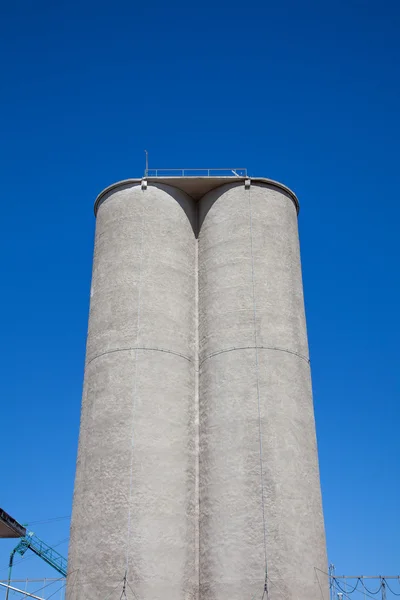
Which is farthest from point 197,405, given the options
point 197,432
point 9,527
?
point 9,527

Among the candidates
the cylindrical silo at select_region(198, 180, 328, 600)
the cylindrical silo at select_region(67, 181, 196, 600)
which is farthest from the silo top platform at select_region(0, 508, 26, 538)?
the cylindrical silo at select_region(198, 180, 328, 600)

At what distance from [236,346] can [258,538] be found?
769cm

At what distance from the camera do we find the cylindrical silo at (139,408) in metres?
25.2

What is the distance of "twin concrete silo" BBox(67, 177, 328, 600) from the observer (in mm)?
25203

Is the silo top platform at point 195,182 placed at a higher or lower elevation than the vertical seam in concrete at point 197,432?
higher

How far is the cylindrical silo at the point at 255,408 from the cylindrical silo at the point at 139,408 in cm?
90

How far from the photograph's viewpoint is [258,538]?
2519cm

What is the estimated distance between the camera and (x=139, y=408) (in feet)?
89.9

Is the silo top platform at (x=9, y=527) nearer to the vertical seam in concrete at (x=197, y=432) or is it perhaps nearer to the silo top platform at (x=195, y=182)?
the vertical seam in concrete at (x=197, y=432)

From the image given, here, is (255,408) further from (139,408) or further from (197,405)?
(139,408)

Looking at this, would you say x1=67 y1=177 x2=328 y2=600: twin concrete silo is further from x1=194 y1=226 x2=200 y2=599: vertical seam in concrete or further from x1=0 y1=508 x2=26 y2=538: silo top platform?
x1=0 y1=508 x2=26 y2=538: silo top platform

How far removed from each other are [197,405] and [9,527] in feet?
30.3

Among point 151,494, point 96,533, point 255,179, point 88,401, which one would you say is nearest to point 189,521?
point 151,494

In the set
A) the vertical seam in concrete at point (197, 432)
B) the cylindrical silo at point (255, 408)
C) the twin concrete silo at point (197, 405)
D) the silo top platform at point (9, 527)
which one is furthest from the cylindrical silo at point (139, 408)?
the silo top platform at point (9, 527)
